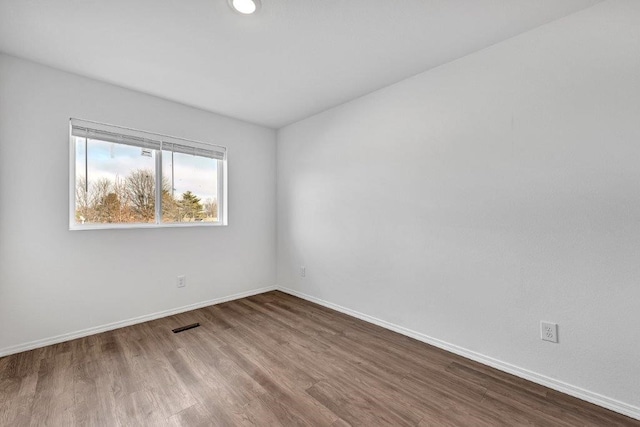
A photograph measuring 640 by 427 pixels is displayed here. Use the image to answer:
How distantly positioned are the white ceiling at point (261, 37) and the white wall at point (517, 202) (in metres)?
0.27

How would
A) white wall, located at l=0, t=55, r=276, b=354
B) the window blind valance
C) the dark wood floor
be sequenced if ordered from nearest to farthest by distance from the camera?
the dark wood floor < white wall, located at l=0, t=55, r=276, b=354 < the window blind valance

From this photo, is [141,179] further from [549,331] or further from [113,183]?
[549,331]

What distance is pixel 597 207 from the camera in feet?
5.27

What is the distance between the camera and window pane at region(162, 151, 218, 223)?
304cm

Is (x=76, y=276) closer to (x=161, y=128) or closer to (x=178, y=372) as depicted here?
(x=178, y=372)

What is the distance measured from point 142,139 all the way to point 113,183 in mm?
550

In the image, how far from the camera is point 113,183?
268cm

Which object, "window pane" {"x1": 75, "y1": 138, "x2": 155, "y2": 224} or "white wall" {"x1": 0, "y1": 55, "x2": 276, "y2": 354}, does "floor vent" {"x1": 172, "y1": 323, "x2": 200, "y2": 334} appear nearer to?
"white wall" {"x1": 0, "y1": 55, "x2": 276, "y2": 354}

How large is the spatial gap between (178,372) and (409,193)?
239 cm

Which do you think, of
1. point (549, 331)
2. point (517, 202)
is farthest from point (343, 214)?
point (549, 331)

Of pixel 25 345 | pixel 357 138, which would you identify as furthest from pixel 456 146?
pixel 25 345

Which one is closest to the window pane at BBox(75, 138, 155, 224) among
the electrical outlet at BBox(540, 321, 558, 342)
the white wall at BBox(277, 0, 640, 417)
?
the white wall at BBox(277, 0, 640, 417)

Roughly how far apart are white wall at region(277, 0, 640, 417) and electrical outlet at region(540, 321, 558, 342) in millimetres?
34

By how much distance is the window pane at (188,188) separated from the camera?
9.97 feet
